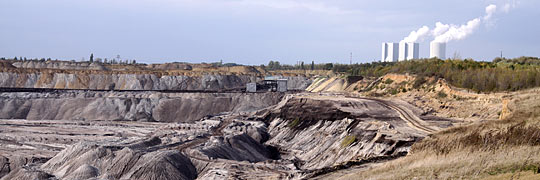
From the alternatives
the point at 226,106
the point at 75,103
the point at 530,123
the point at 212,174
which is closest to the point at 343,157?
the point at 212,174

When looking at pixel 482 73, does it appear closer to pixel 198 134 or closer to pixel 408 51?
pixel 198 134

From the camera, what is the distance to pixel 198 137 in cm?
4781

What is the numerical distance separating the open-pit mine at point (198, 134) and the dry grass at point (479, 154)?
311cm

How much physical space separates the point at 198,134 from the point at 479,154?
97.5 ft

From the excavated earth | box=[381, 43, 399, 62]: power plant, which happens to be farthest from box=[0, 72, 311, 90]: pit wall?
box=[381, 43, 399, 62]: power plant

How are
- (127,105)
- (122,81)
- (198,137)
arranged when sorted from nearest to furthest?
(198,137), (127,105), (122,81)

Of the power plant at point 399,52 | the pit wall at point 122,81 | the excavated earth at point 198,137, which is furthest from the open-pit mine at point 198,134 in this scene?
the power plant at point 399,52

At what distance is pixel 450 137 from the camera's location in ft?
100

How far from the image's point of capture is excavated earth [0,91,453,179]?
3372 centimetres

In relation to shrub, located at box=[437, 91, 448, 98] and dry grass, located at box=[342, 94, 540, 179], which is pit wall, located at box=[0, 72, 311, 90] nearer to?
shrub, located at box=[437, 91, 448, 98]

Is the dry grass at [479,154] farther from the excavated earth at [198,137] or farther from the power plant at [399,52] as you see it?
the power plant at [399,52]

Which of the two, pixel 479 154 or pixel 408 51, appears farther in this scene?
pixel 408 51

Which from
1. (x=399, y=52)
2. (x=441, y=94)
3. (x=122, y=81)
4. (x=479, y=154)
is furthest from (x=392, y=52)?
(x=479, y=154)

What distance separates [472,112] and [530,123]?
1600 cm
